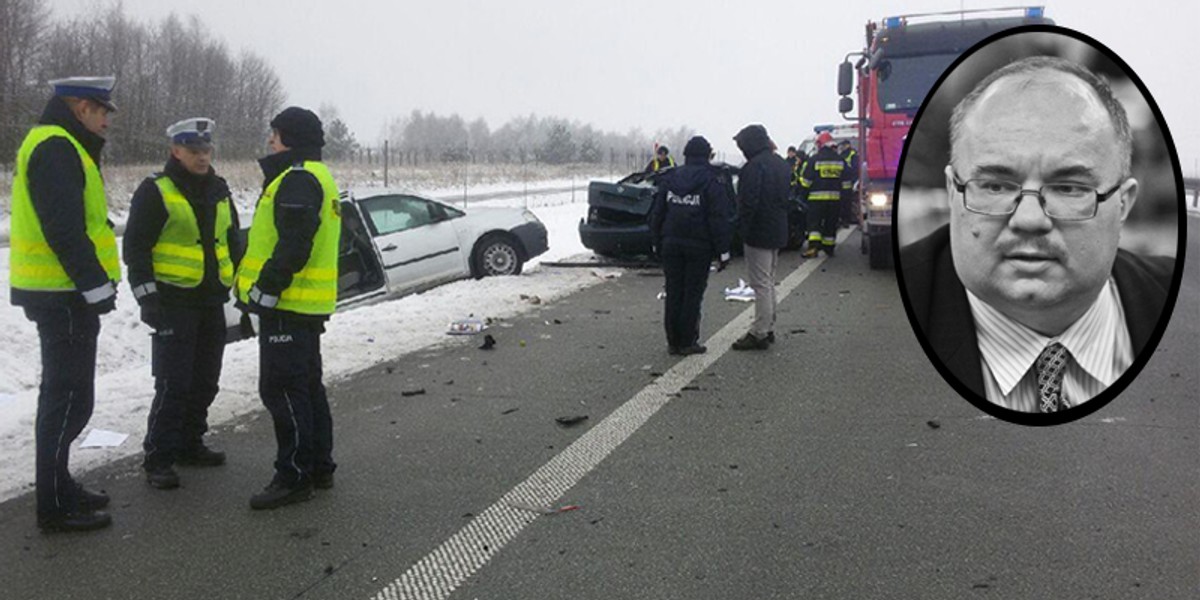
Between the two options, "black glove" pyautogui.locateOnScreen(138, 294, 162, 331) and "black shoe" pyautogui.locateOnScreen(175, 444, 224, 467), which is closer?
"black glove" pyautogui.locateOnScreen(138, 294, 162, 331)

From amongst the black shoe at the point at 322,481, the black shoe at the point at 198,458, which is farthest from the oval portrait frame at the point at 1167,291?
the black shoe at the point at 198,458

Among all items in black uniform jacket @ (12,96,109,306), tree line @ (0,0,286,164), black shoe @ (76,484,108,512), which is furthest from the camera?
tree line @ (0,0,286,164)

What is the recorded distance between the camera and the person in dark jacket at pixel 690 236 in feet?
30.8

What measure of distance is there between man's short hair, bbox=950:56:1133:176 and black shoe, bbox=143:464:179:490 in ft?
17.7

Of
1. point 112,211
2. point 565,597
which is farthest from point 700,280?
point 112,211

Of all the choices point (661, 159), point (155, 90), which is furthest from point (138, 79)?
point (661, 159)

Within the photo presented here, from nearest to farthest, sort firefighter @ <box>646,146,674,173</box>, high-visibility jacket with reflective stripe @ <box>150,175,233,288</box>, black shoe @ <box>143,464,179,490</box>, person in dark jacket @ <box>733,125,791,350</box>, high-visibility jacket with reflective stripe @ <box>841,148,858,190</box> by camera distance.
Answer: black shoe @ <box>143,464,179,490</box>, high-visibility jacket with reflective stripe @ <box>150,175,233,288</box>, person in dark jacket @ <box>733,125,791,350</box>, high-visibility jacket with reflective stripe @ <box>841,148,858,190</box>, firefighter @ <box>646,146,674,173</box>

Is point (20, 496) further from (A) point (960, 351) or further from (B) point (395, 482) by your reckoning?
(A) point (960, 351)

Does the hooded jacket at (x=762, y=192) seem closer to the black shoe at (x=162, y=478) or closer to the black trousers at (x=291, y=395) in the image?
the black trousers at (x=291, y=395)

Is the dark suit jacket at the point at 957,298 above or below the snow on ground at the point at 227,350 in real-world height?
above

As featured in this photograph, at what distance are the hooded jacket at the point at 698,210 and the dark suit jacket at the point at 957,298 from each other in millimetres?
8485

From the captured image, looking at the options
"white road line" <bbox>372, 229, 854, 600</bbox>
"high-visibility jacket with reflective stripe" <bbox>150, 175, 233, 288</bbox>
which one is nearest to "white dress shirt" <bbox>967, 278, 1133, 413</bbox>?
"white road line" <bbox>372, 229, 854, 600</bbox>

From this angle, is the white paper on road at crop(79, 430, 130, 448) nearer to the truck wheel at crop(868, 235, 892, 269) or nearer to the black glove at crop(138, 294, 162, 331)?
the black glove at crop(138, 294, 162, 331)

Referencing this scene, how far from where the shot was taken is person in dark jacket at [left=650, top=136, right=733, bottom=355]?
938 cm
